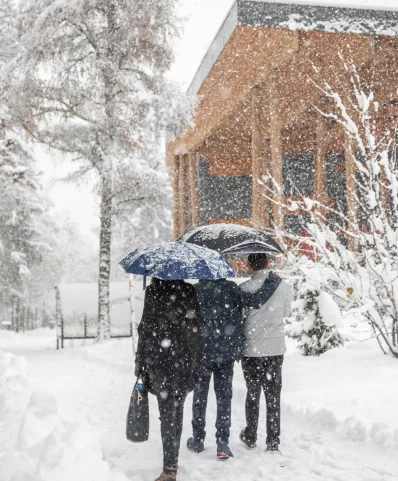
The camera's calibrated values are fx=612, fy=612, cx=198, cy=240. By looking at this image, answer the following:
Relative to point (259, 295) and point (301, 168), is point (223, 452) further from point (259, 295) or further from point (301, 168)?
point (301, 168)

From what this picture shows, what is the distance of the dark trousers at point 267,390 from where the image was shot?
17.5 feet

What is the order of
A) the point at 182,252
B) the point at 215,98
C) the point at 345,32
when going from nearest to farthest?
1. the point at 182,252
2. the point at 345,32
3. the point at 215,98

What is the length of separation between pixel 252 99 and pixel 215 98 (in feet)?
6.61

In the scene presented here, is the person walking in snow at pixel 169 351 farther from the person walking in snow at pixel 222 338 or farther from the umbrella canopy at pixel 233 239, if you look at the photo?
the umbrella canopy at pixel 233 239

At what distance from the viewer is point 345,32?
12.6m

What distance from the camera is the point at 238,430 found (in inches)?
246

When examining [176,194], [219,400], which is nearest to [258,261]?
[219,400]

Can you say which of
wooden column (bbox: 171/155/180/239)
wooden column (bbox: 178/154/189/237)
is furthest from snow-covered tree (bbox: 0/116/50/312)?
wooden column (bbox: 178/154/189/237)

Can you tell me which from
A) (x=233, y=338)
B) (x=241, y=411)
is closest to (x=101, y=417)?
(x=241, y=411)

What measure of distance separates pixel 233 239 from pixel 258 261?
703mm

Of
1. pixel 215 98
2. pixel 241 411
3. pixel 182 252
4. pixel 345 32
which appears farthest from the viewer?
pixel 215 98

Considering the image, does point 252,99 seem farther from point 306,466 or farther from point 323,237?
point 306,466

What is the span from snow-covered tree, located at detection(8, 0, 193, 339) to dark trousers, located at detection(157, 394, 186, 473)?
11062mm

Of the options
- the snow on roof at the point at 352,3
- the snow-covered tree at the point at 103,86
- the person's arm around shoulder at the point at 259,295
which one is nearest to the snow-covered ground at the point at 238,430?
the person's arm around shoulder at the point at 259,295
